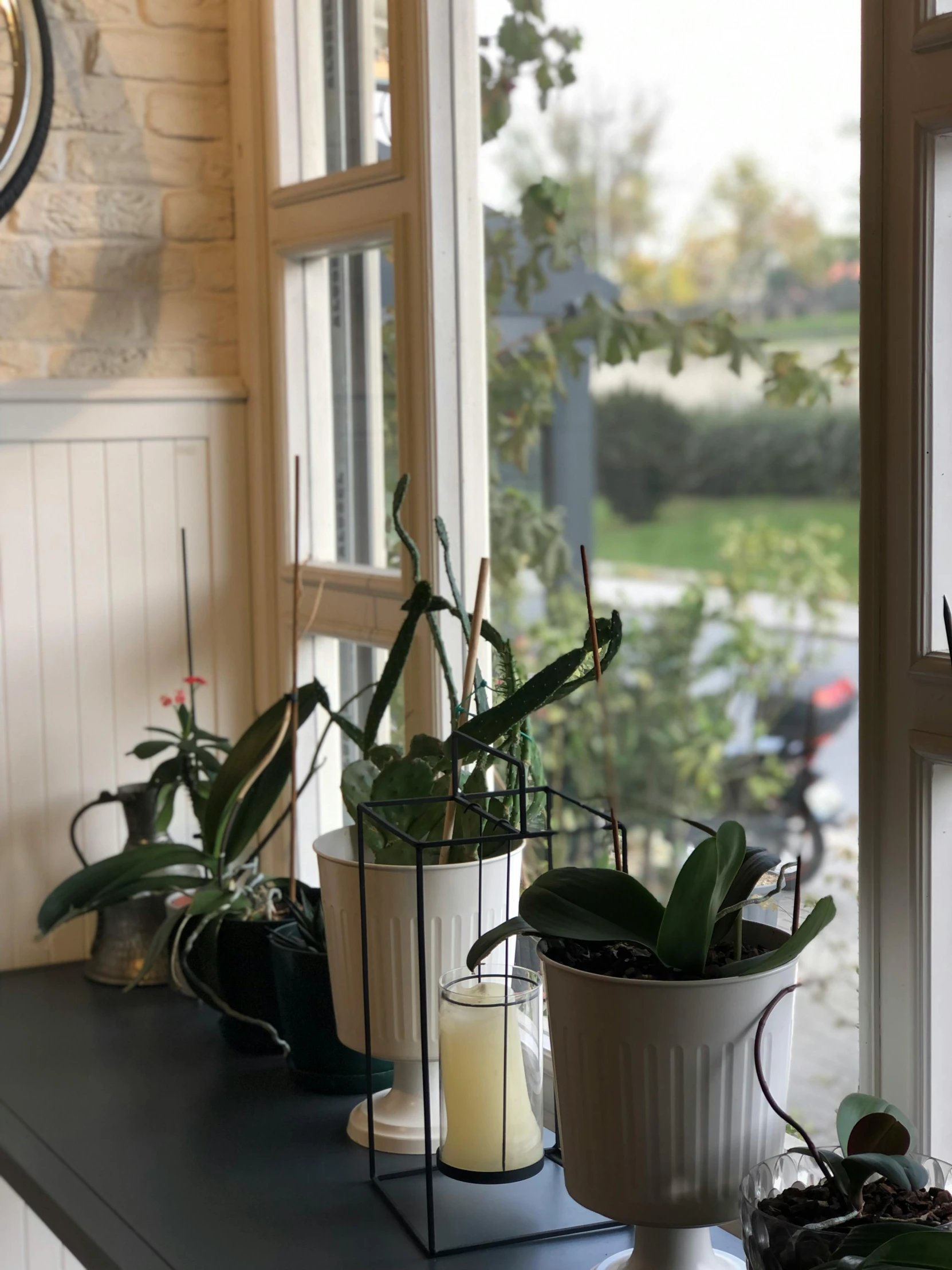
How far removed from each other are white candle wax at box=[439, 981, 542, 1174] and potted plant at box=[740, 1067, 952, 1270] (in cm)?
27

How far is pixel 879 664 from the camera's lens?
41.9 inches

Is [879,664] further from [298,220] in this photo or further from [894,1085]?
[298,220]

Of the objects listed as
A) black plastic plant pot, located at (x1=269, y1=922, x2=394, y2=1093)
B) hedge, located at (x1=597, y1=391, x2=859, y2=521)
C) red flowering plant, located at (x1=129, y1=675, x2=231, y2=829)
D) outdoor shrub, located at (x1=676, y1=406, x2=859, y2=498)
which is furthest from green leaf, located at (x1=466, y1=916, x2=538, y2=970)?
hedge, located at (x1=597, y1=391, x2=859, y2=521)

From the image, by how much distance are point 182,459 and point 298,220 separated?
372 mm

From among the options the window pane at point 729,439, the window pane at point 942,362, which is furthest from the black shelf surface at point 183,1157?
the window pane at point 729,439

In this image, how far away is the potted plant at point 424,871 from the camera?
1.21m

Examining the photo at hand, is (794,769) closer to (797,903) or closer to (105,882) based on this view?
(105,882)

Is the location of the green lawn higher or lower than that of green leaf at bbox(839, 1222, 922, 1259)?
higher

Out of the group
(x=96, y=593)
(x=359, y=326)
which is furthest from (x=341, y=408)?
(x=96, y=593)

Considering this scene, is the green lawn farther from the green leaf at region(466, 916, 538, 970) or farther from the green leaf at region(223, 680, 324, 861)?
the green leaf at region(466, 916, 538, 970)

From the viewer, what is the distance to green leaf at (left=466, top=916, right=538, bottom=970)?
0.99 meters

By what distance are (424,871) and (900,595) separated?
0.46 metres

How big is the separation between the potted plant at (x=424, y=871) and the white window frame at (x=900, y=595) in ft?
0.75

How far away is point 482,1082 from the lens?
1146mm
